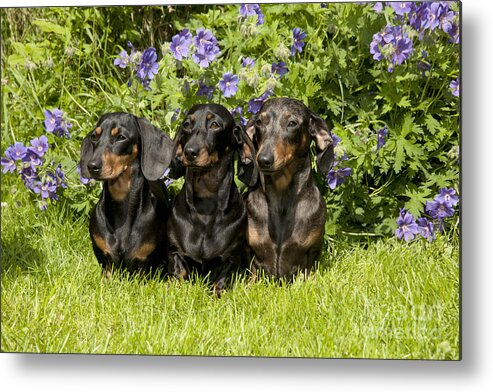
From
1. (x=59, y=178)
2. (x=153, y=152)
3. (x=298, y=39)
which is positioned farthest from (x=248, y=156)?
(x=59, y=178)

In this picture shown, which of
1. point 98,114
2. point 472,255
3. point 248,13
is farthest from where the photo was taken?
point 98,114

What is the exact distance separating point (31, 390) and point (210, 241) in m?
Answer: 1.02

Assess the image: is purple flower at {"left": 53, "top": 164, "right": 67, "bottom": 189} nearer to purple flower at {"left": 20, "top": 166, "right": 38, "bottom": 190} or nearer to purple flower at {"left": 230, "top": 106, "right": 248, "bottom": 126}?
purple flower at {"left": 20, "top": 166, "right": 38, "bottom": 190}

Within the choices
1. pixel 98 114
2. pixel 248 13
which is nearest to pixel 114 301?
pixel 98 114

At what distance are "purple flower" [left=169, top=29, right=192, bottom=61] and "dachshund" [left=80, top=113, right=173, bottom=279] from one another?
474 millimetres

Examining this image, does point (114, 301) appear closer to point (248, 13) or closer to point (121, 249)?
point (121, 249)

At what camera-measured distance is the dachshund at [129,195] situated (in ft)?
12.6

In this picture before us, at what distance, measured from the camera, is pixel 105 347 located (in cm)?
374

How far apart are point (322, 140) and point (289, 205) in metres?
0.33

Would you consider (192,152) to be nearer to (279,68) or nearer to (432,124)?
(279,68)

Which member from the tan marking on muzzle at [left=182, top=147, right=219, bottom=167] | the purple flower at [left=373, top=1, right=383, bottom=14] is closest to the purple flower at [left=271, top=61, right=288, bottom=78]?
the purple flower at [left=373, top=1, right=383, bottom=14]

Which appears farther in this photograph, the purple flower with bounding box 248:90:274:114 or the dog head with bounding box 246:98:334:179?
the purple flower with bounding box 248:90:274:114

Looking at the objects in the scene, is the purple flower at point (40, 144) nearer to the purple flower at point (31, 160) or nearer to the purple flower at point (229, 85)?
the purple flower at point (31, 160)

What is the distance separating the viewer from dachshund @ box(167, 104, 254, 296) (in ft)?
12.8
